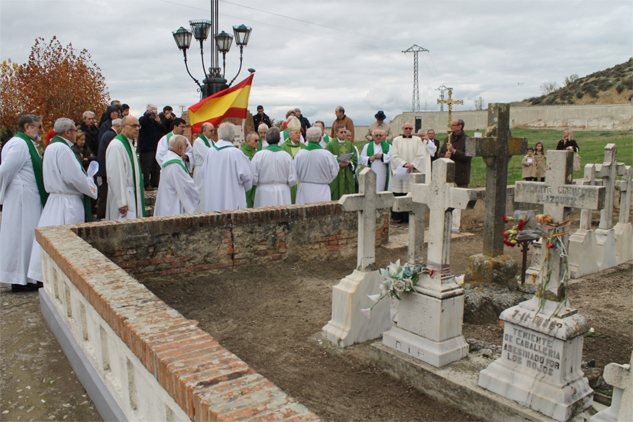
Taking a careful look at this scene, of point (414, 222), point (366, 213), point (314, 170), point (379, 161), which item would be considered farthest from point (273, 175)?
point (414, 222)

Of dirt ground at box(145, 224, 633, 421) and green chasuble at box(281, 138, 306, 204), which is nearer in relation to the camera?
dirt ground at box(145, 224, 633, 421)

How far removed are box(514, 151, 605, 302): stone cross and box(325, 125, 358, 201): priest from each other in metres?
6.03

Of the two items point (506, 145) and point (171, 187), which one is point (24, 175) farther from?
point (506, 145)

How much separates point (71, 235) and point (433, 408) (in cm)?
376

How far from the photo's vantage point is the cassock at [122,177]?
693 cm

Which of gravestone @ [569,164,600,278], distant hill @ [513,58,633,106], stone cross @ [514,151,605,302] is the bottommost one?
gravestone @ [569,164,600,278]

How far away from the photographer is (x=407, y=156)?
10.7 metres

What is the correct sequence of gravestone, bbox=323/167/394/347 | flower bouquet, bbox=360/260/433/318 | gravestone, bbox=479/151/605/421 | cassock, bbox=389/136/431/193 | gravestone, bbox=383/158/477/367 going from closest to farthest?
gravestone, bbox=479/151/605/421 → gravestone, bbox=383/158/477/367 → flower bouquet, bbox=360/260/433/318 → gravestone, bbox=323/167/394/347 → cassock, bbox=389/136/431/193

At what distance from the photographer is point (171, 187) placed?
288 inches

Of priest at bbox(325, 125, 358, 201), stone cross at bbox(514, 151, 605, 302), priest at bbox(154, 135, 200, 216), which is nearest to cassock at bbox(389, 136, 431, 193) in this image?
priest at bbox(325, 125, 358, 201)

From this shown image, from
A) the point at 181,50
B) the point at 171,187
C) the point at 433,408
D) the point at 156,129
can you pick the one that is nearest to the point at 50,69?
the point at 181,50

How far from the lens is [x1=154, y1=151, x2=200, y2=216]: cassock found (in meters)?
7.16

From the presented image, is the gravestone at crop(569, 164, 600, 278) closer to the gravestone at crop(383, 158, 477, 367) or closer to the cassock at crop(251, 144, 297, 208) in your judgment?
the gravestone at crop(383, 158, 477, 367)

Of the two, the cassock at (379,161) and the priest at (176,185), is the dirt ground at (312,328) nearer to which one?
the priest at (176,185)
